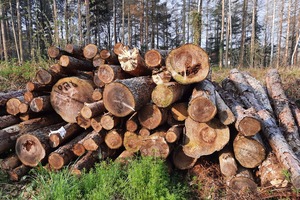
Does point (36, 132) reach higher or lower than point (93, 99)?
lower

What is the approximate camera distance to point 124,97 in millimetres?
3340

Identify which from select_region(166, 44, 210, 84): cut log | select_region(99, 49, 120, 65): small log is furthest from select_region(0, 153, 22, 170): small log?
select_region(166, 44, 210, 84): cut log

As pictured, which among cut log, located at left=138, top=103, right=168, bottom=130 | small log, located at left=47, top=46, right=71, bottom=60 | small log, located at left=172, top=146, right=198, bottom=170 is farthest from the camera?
small log, located at left=47, top=46, right=71, bottom=60

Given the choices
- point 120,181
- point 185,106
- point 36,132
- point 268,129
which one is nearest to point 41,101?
point 36,132

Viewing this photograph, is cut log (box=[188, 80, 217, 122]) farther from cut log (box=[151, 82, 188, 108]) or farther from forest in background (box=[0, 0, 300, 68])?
forest in background (box=[0, 0, 300, 68])

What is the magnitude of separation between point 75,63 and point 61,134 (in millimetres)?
1330

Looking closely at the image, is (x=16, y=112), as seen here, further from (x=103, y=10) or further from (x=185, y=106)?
(x=103, y=10)

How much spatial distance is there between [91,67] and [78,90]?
2.92ft

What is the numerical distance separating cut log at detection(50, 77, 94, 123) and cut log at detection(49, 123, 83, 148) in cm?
15

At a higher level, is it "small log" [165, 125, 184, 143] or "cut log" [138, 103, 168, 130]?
"cut log" [138, 103, 168, 130]

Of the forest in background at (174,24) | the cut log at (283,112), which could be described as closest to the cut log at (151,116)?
the cut log at (283,112)

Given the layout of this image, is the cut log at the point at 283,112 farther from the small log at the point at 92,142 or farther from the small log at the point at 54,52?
the small log at the point at 54,52

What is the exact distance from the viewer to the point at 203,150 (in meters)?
3.35

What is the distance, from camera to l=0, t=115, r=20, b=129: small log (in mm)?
4102
